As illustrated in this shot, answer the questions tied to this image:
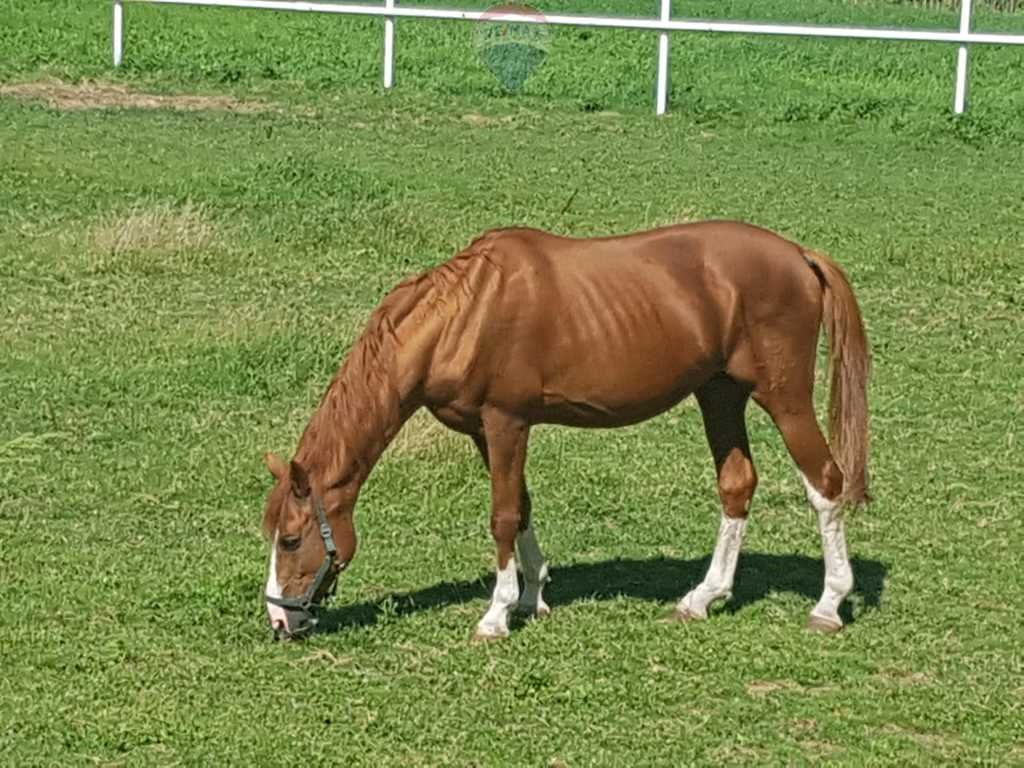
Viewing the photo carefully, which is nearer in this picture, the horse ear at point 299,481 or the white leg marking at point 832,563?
the horse ear at point 299,481

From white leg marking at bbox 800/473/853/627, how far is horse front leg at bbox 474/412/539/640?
3.49ft

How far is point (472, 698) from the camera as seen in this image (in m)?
7.14

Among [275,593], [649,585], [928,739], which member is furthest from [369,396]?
[928,739]

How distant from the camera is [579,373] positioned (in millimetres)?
7773

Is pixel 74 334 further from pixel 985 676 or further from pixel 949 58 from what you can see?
pixel 949 58

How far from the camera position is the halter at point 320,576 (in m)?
7.52

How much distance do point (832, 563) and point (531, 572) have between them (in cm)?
108

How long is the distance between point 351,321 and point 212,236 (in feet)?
6.11

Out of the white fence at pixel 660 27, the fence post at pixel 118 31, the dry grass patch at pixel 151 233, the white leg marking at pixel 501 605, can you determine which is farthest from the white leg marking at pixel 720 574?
the fence post at pixel 118 31

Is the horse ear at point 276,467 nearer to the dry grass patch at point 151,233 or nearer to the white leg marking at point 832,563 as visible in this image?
the white leg marking at point 832,563

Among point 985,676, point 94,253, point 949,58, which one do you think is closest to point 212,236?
point 94,253

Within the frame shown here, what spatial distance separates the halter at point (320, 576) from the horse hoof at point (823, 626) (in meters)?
1.71

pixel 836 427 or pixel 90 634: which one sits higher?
pixel 836 427

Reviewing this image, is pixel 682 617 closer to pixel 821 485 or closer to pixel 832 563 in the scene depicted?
pixel 832 563
